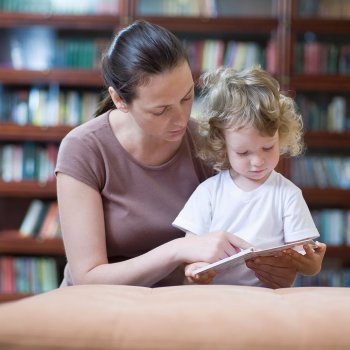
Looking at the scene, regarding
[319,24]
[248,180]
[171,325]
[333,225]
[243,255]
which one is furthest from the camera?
[333,225]

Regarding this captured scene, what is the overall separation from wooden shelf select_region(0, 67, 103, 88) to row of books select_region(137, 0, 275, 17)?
18.6 inches

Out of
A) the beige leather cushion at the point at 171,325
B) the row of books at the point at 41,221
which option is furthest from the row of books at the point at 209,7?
the beige leather cushion at the point at 171,325

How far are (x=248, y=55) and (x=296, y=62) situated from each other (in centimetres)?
28

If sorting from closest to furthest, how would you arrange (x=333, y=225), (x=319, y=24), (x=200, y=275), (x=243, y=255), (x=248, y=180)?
(x=243, y=255) → (x=200, y=275) → (x=248, y=180) → (x=319, y=24) → (x=333, y=225)

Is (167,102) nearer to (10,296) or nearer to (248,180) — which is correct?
(248,180)

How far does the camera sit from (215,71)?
1.89 meters

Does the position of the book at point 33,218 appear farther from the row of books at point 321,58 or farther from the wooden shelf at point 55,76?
the row of books at point 321,58

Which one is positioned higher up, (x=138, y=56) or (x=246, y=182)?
(x=138, y=56)

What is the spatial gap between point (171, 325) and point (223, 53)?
3.21 metres

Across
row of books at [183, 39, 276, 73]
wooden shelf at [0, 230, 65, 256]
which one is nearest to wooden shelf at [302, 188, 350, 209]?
row of books at [183, 39, 276, 73]

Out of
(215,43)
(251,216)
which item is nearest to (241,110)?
(251,216)

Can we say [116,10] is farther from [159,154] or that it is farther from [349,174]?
[159,154]

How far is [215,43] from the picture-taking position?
3.94 m

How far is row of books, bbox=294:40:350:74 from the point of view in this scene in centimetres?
387
